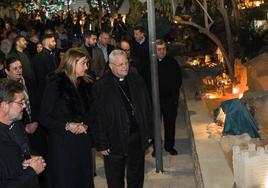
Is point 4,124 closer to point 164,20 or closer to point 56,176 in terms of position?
point 56,176

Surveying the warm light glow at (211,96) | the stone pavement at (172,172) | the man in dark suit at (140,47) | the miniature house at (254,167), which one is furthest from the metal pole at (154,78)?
the warm light glow at (211,96)

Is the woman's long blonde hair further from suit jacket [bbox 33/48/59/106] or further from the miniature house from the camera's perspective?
suit jacket [bbox 33/48/59/106]

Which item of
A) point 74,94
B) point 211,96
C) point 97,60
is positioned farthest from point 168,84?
point 74,94

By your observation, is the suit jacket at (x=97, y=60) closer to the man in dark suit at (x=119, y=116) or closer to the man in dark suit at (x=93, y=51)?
the man in dark suit at (x=93, y=51)

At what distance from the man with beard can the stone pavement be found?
3.29 metres

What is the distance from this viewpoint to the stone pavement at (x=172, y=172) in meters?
7.28

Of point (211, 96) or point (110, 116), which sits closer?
point (110, 116)

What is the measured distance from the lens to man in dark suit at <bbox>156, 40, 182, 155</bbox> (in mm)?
7957

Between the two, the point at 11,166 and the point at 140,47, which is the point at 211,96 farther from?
the point at 11,166

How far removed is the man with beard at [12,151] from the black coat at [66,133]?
1266 mm

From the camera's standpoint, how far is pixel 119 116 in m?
5.69

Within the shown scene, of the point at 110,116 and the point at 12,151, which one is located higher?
the point at 12,151

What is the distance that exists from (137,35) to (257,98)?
2120mm

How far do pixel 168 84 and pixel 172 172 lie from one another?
131 cm
